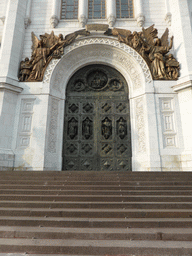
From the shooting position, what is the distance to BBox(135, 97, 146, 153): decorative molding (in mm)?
8922

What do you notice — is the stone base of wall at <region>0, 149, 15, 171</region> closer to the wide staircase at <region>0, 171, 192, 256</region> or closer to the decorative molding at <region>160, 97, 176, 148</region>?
the wide staircase at <region>0, 171, 192, 256</region>

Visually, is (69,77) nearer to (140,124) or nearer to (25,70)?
(25,70)

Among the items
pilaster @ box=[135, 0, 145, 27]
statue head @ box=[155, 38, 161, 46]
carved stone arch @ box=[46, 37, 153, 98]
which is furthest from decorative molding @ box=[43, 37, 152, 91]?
pilaster @ box=[135, 0, 145, 27]

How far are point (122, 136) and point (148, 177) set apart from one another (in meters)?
3.79

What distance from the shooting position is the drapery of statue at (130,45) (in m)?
9.27

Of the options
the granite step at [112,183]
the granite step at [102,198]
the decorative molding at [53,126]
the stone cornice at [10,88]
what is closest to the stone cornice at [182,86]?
the granite step at [112,183]

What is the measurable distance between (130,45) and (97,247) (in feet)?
31.1

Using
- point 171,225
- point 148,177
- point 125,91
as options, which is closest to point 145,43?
point 125,91

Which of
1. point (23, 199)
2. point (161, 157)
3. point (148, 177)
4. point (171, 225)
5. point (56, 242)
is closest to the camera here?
point (56, 242)

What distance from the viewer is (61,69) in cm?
1004

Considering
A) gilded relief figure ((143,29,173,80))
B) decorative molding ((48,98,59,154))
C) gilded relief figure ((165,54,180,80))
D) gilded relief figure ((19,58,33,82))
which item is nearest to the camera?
decorative molding ((48,98,59,154))

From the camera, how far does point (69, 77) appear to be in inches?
408

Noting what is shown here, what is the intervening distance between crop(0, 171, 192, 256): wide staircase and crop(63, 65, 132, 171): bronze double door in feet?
11.5

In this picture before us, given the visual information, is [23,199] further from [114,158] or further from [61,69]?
[61,69]
